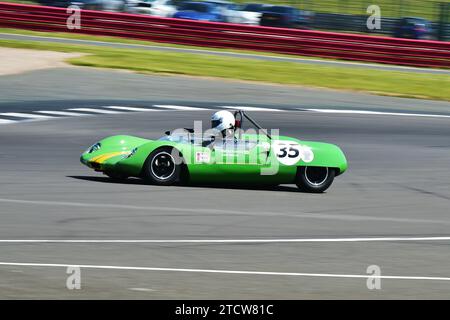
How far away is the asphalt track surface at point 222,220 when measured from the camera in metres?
7.85

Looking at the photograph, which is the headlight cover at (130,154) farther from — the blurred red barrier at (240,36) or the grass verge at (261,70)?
the blurred red barrier at (240,36)

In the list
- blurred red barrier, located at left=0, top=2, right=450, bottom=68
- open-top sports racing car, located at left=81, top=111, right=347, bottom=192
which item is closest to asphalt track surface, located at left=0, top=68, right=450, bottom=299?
open-top sports racing car, located at left=81, top=111, right=347, bottom=192

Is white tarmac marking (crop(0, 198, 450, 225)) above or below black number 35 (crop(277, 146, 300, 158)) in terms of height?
below

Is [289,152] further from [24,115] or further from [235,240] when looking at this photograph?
[24,115]

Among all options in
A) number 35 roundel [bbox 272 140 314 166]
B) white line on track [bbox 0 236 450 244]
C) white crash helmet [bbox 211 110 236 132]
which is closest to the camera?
white line on track [bbox 0 236 450 244]

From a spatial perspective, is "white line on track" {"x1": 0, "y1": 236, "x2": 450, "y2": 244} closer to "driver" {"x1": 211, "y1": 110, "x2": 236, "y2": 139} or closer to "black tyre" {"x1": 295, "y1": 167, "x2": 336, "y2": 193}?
"black tyre" {"x1": 295, "y1": 167, "x2": 336, "y2": 193}

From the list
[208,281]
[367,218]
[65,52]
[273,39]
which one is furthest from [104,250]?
[273,39]

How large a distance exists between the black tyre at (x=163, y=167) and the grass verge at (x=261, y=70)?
37.3 ft

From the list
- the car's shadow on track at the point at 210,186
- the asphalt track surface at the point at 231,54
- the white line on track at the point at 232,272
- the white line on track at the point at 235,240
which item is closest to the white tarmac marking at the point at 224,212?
the white line on track at the point at 235,240

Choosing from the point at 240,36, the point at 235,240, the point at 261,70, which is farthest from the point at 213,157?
the point at 240,36

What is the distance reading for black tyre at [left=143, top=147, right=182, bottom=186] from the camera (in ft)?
38.1

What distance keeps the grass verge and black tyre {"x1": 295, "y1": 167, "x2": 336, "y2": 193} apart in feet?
34.4

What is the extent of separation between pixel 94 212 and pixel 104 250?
1.61 meters
